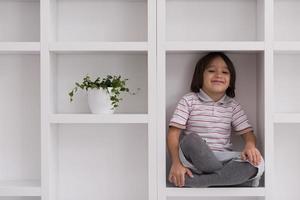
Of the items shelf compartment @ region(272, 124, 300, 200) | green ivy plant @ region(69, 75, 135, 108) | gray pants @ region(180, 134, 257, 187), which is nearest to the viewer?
gray pants @ region(180, 134, 257, 187)

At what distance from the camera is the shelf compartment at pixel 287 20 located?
1.86 m

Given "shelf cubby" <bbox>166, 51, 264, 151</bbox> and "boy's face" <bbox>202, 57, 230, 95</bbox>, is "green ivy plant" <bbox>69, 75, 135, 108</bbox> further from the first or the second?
"boy's face" <bbox>202, 57, 230, 95</bbox>

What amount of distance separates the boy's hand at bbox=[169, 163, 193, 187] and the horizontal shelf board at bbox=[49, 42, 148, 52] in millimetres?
443

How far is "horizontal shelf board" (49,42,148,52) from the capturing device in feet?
5.52

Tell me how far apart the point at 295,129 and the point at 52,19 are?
105cm

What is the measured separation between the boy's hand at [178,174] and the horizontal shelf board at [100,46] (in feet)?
1.45

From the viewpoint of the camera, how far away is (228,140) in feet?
5.87

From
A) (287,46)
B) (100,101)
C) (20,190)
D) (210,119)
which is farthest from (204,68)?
(20,190)

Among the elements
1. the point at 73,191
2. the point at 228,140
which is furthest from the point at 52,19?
the point at 228,140

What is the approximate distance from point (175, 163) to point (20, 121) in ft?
2.15

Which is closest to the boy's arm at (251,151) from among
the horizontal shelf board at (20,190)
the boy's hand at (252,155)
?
the boy's hand at (252,155)

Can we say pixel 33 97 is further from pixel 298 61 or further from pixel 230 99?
pixel 298 61

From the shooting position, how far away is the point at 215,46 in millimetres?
1681

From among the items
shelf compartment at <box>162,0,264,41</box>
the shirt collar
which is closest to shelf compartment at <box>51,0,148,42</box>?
shelf compartment at <box>162,0,264,41</box>
